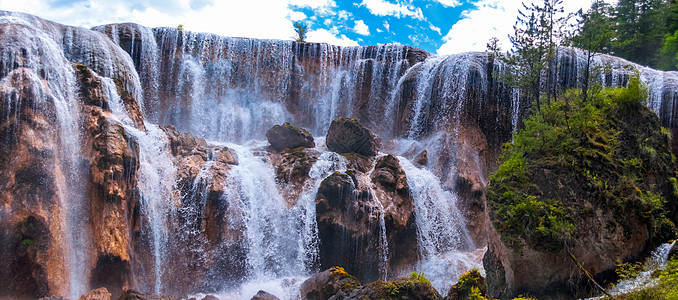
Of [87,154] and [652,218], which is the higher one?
[87,154]

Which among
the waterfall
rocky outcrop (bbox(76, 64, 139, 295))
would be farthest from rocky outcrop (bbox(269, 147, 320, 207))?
rocky outcrop (bbox(76, 64, 139, 295))

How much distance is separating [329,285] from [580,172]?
23.5 feet

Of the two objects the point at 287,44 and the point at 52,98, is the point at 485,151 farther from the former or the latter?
the point at 52,98

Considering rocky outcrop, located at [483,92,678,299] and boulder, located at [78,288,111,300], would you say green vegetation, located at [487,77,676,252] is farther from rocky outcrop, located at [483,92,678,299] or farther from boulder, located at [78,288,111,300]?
boulder, located at [78,288,111,300]

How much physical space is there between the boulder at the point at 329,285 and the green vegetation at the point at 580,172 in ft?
13.0

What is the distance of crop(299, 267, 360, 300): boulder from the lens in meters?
10.9

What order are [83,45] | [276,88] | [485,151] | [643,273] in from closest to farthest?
[643,273], [83,45], [485,151], [276,88]

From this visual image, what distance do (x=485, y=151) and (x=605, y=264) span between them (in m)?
11.9

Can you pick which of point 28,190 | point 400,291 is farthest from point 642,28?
point 28,190

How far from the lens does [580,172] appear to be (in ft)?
37.3

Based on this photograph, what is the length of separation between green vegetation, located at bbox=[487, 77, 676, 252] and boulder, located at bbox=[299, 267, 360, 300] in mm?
3963

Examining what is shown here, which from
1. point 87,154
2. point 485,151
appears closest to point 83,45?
point 87,154

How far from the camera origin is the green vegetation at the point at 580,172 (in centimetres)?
1051

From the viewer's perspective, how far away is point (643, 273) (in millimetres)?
10117
